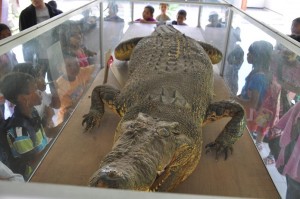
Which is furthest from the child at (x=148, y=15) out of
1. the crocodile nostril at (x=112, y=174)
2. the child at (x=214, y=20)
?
the crocodile nostril at (x=112, y=174)

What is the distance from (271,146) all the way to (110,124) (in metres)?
0.90

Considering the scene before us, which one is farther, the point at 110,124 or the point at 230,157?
the point at 110,124

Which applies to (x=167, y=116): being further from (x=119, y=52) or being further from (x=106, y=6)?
(x=106, y=6)

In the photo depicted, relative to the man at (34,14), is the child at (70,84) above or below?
below

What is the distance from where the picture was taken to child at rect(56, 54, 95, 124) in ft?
5.88

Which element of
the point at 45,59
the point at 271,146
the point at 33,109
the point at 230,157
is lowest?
the point at 230,157

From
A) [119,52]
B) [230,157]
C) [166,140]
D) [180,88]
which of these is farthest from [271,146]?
[119,52]

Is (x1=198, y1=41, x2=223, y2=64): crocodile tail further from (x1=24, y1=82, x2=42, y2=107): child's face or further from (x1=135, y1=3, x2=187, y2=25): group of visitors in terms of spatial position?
(x1=24, y1=82, x2=42, y2=107): child's face

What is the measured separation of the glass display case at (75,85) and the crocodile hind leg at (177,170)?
11 centimetres

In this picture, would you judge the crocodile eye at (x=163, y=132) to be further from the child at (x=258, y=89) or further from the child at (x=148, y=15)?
the child at (x=148, y=15)

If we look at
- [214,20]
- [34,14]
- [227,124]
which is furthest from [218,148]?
[34,14]

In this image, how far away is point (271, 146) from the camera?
152 cm

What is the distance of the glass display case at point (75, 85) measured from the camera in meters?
1.27

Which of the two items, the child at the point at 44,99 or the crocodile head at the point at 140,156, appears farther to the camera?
the child at the point at 44,99
